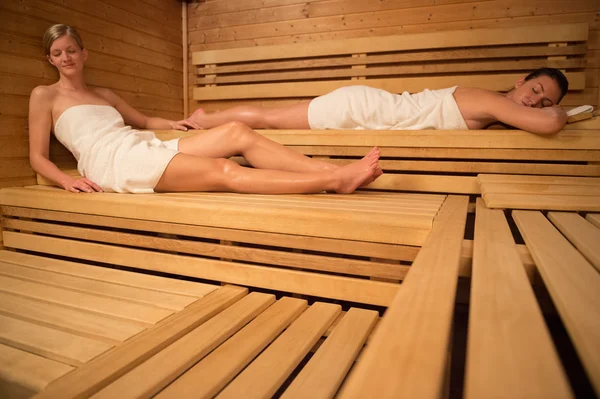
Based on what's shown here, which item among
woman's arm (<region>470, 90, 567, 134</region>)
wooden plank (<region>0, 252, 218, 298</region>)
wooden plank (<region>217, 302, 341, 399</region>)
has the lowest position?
wooden plank (<region>217, 302, 341, 399</region>)

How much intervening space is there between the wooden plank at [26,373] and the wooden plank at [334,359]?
54cm

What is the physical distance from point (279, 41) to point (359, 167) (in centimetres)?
225

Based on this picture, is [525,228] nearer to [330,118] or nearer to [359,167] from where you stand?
[359,167]

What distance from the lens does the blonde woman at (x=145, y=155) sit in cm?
180

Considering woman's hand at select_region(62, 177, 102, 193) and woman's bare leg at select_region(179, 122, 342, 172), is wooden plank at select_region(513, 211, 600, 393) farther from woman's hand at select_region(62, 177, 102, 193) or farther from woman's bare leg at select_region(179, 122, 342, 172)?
woman's hand at select_region(62, 177, 102, 193)

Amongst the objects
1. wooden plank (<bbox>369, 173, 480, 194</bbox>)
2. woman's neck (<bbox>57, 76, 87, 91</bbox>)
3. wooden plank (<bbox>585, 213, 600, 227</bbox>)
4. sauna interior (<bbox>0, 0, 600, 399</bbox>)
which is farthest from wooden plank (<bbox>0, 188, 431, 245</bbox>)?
woman's neck (<bbox>57, 76, 87, 91</bbox>)

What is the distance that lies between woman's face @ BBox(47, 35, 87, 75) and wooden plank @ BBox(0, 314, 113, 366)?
1.66 m

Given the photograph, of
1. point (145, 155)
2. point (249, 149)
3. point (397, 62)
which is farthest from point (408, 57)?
point (145, 155)

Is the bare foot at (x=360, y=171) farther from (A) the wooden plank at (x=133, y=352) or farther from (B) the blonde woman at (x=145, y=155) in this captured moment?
(A) the wooden plank at (x=133, y=352)

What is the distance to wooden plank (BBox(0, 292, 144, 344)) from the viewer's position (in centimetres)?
110

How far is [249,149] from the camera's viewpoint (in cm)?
198

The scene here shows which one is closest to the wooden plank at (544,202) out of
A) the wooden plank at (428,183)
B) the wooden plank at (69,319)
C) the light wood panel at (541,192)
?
the light wood panel at (541,192)

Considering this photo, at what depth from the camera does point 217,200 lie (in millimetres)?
1644

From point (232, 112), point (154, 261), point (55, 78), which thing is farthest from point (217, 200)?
point (55, 78)
